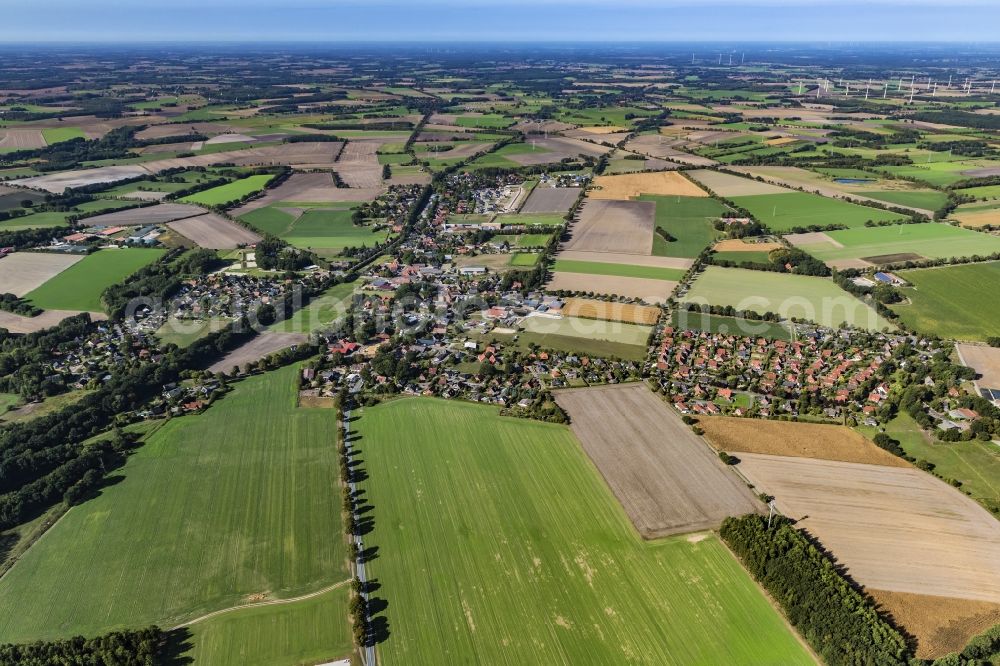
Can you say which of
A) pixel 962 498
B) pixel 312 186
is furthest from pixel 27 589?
pixel 312 186

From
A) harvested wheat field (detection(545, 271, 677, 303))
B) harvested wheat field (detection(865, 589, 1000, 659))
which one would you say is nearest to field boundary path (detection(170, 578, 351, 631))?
harvested wheat field (detection(865, 589, 1000, 659))

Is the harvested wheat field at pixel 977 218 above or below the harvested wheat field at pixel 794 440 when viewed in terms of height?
above

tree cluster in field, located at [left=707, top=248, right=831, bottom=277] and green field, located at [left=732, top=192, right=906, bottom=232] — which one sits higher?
green field, located at [left=732, top=192, right=906, bottom=232]

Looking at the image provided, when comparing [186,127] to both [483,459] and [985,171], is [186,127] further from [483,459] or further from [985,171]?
[985,171]

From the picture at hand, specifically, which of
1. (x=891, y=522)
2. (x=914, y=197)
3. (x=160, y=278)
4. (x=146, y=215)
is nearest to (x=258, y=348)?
(x=160, y=278)

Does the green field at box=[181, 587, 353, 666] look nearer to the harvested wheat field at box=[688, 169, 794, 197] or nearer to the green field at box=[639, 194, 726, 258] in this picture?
the green field at box=[639, 194, 726, 258]

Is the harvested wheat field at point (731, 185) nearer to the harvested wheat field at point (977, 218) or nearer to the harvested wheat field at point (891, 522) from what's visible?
the harvested wheat field at point (977, 218)

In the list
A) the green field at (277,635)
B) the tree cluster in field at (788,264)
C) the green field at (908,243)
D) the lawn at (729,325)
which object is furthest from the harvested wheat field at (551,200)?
the green field at (277,635)
